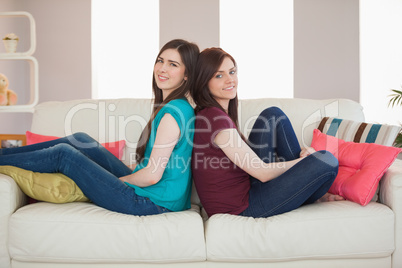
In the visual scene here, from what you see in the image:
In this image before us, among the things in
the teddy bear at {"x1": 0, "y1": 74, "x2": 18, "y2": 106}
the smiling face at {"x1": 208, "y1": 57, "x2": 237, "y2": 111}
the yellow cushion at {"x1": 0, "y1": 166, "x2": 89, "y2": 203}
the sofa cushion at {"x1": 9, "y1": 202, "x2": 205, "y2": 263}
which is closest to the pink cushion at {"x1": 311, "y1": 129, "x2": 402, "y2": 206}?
the smiling face at {"x1": 208, "y1": 57, "x2": 237, "y2": 111}

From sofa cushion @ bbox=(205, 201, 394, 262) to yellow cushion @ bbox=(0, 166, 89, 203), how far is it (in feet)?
2.27

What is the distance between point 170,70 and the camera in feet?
6.73

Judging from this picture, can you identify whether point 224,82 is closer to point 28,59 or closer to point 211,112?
point 211,112

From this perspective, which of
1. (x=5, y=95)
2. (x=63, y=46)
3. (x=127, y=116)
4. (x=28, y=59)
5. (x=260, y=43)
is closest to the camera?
(x=127, y=116)

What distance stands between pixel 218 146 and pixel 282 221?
448mm

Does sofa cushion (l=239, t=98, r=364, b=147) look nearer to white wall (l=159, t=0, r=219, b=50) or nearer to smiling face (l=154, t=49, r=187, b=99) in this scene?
smiling face (l=154, t=49, r=187, b=99)

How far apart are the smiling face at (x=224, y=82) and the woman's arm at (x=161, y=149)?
35cm

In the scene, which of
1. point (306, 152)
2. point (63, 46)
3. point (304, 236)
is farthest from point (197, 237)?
point (63, 46)

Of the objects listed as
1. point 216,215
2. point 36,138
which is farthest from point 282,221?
point 36,138

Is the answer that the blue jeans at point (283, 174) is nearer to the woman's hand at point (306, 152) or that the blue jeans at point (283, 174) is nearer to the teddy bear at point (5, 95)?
the woman's hand at point (306, 152)

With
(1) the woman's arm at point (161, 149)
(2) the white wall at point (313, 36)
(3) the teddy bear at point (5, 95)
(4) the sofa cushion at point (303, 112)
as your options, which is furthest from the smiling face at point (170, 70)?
(2) the white wall at point (313, 36)

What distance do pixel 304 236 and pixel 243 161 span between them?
0.43m

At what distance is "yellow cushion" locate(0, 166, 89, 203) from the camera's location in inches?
74.3

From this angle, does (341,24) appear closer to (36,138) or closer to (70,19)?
(70,19)
